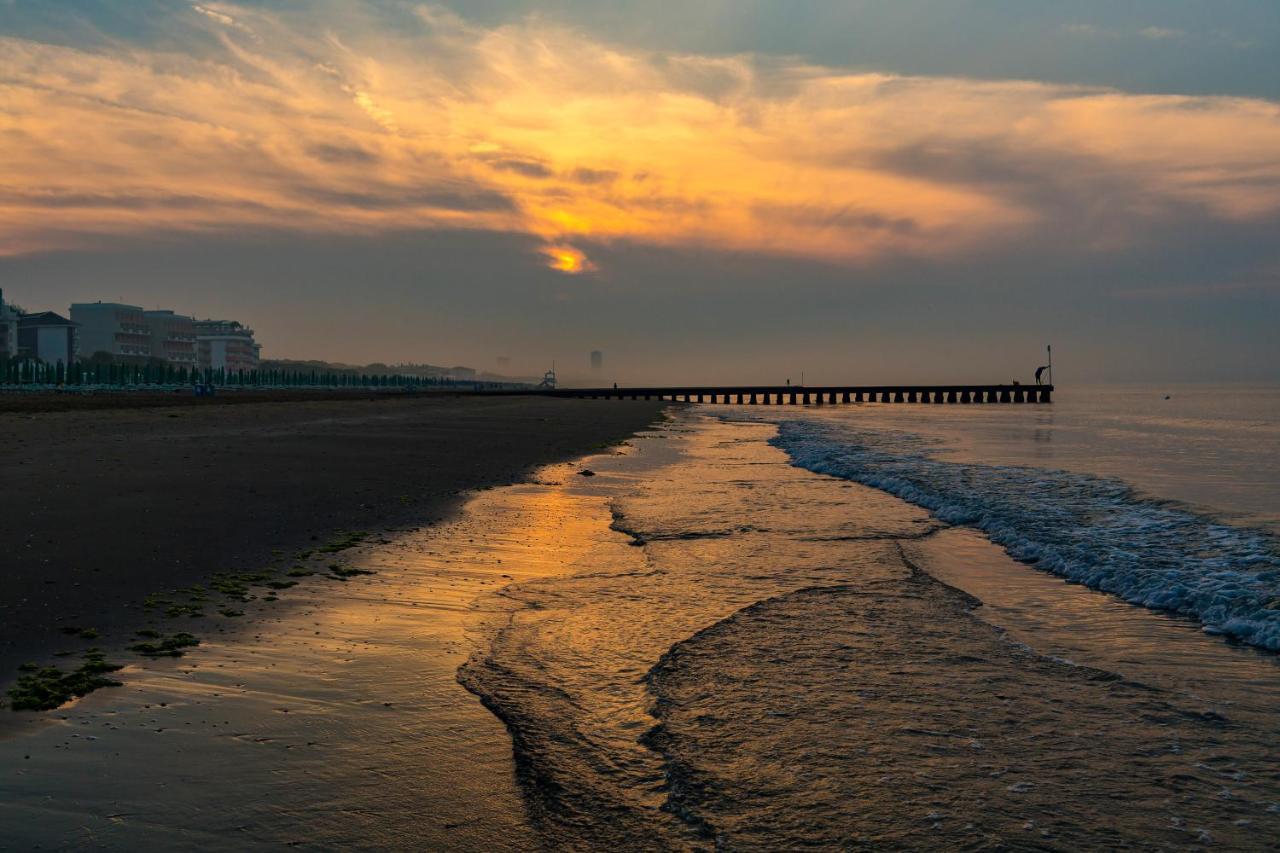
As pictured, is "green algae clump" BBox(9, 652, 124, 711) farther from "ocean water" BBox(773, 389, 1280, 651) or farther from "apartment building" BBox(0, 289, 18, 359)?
"apartment building" BBox(0, 289, 18, 359)

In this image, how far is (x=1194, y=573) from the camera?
31.8 ft

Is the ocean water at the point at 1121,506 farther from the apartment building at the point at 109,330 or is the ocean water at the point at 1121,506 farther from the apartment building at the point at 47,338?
the apartment building at the point at 109,330

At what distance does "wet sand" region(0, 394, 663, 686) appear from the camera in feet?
23.2

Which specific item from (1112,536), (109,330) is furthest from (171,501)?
(109,330)

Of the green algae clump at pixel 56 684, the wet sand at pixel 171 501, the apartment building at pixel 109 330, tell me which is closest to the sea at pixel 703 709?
the green algae clump at pixel 56 684

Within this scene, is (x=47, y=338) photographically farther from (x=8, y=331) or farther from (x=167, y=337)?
(x=167, y=337)

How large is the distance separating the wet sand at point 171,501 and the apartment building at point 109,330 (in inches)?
6920

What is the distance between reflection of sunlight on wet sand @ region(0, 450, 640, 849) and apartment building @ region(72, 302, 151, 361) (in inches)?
7819

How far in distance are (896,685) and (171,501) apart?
10199 millimetres

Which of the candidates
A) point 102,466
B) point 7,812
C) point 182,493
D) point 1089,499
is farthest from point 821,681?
point 102,466

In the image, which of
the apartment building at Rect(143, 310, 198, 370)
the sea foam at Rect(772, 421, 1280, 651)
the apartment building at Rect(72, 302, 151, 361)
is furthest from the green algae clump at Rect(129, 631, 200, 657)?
the apartment building at Rect(143, 310, 198, 370)

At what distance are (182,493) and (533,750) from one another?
33.4ft

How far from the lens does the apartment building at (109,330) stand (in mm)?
177500

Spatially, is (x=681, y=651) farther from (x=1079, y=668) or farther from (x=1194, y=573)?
(x=1194, y=573)
